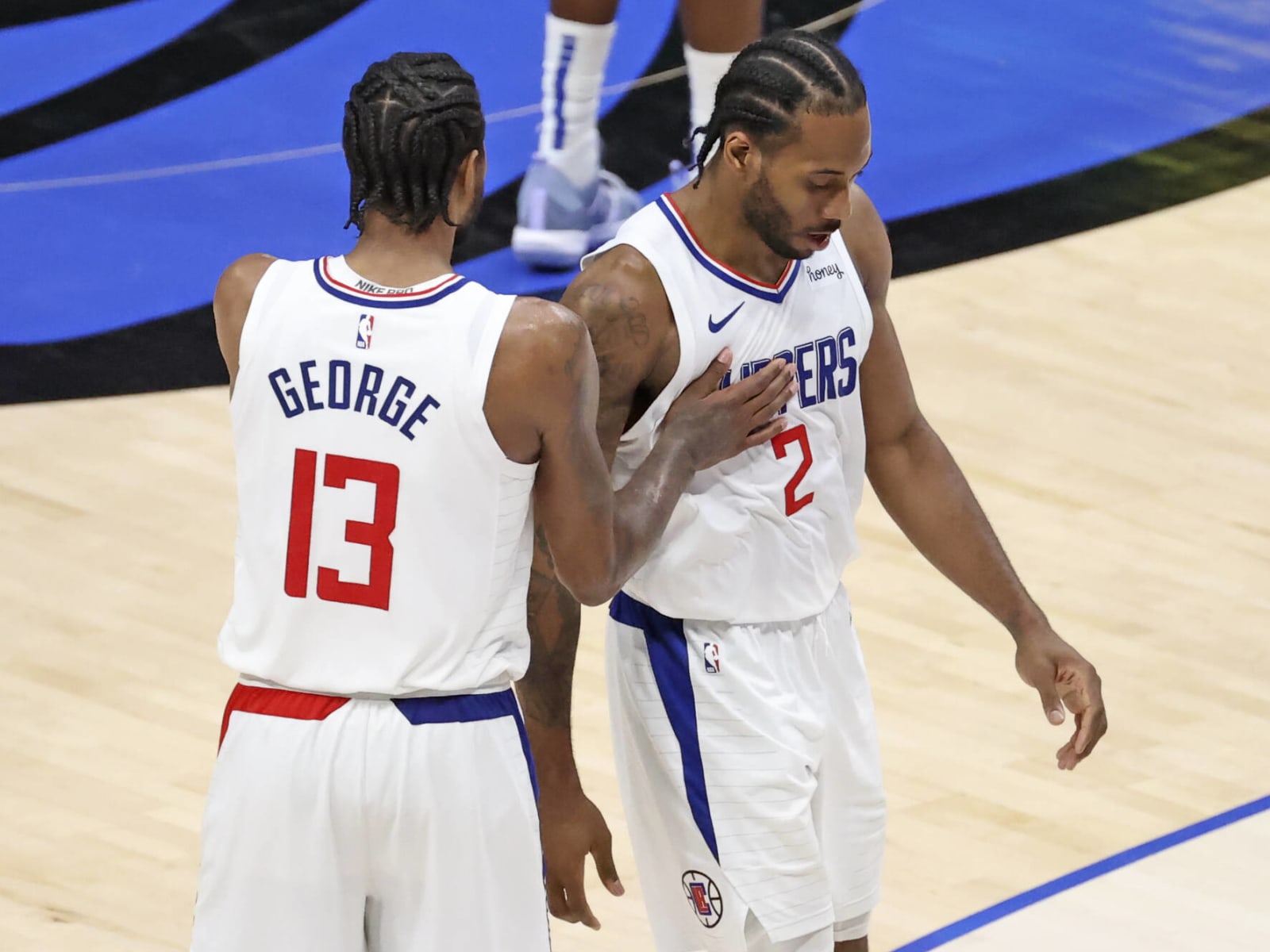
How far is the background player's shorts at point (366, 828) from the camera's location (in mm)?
2367

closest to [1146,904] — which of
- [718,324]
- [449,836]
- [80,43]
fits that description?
[718,324]

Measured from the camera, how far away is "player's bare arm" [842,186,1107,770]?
300 cm

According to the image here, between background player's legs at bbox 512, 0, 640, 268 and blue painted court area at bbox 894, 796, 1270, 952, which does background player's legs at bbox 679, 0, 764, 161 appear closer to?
background player's legs at bbox 512, 0, 640, 268

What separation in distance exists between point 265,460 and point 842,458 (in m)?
0.90

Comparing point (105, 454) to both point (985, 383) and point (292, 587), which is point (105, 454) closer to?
point (985, 383)

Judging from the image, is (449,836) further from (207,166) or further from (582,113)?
(207,166)

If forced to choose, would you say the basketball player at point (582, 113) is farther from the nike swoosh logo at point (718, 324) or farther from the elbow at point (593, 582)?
the elbow at point (593, 582)

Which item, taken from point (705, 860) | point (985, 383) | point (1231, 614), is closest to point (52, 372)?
point (985, 383)

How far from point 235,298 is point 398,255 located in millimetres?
195

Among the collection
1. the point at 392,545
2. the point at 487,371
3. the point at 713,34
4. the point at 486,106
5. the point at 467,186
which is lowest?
the point at 486,106

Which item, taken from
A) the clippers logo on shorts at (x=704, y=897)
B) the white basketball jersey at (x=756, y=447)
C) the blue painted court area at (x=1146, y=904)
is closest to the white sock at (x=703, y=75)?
the blue painted court area at (x=1146, y=904)

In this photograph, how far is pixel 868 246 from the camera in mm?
3002

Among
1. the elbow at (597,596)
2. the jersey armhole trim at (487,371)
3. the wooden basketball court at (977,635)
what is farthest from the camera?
the wooden basketball court at (977,635)

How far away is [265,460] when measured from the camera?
7.79 ft
